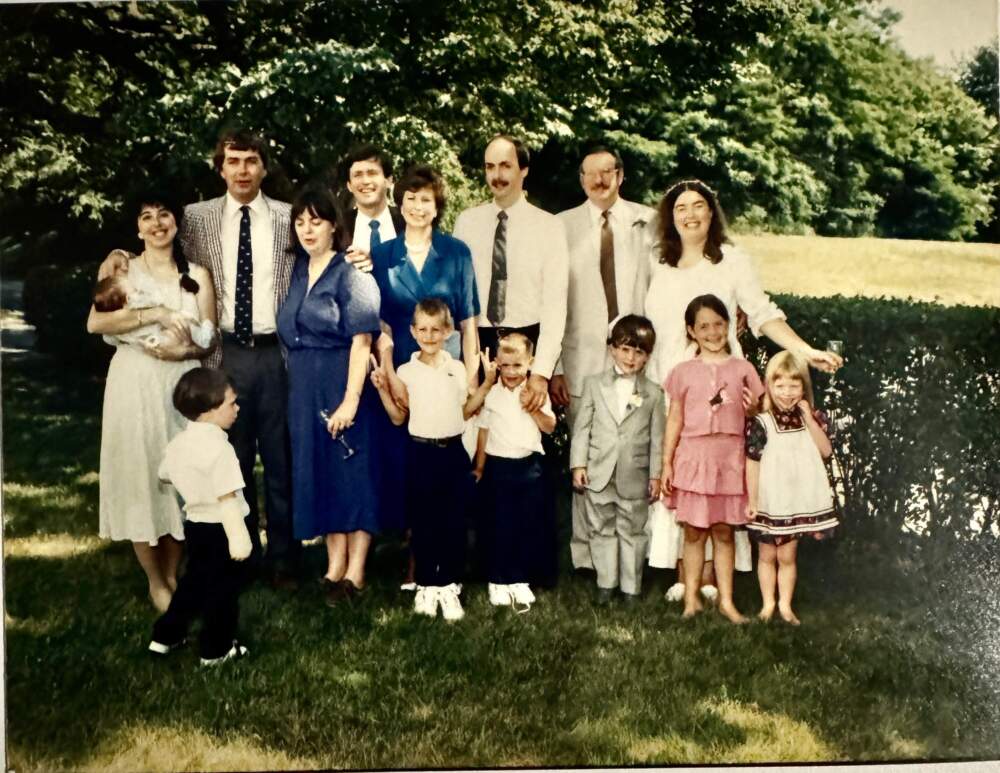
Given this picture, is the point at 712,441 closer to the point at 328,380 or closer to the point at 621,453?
the point at 621,453

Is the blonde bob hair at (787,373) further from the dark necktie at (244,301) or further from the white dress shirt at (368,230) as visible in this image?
the dark necktie at (244,301)

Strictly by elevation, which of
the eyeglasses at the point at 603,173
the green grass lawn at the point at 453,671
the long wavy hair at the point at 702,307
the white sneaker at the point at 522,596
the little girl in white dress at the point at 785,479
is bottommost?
the green grass lawn at the point at 453,671

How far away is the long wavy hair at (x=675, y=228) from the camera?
17.3 ft

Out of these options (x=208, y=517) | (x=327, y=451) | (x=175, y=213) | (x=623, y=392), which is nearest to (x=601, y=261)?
(x=623, y=392)

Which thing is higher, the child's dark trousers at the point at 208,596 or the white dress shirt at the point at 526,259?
the white dress shirt at the point at 526,259

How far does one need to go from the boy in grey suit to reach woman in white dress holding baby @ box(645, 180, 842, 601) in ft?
0.34

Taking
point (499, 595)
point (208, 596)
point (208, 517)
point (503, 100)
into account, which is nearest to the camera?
point (208, 517)

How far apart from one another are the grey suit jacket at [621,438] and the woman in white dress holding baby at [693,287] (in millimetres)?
159

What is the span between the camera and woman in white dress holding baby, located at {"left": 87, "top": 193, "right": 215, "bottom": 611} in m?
5.19

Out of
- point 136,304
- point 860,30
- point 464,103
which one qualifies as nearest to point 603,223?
point 464,103

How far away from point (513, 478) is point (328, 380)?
1.03 m

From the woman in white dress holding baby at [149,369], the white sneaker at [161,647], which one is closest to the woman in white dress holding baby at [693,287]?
the woman in white dress holding baby at [149,369]

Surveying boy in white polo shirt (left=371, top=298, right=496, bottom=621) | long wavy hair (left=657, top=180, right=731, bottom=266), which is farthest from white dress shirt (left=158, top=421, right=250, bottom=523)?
long wavy hair (left=657, top=180, right=731, bottom=266)

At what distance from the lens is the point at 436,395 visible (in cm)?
514
